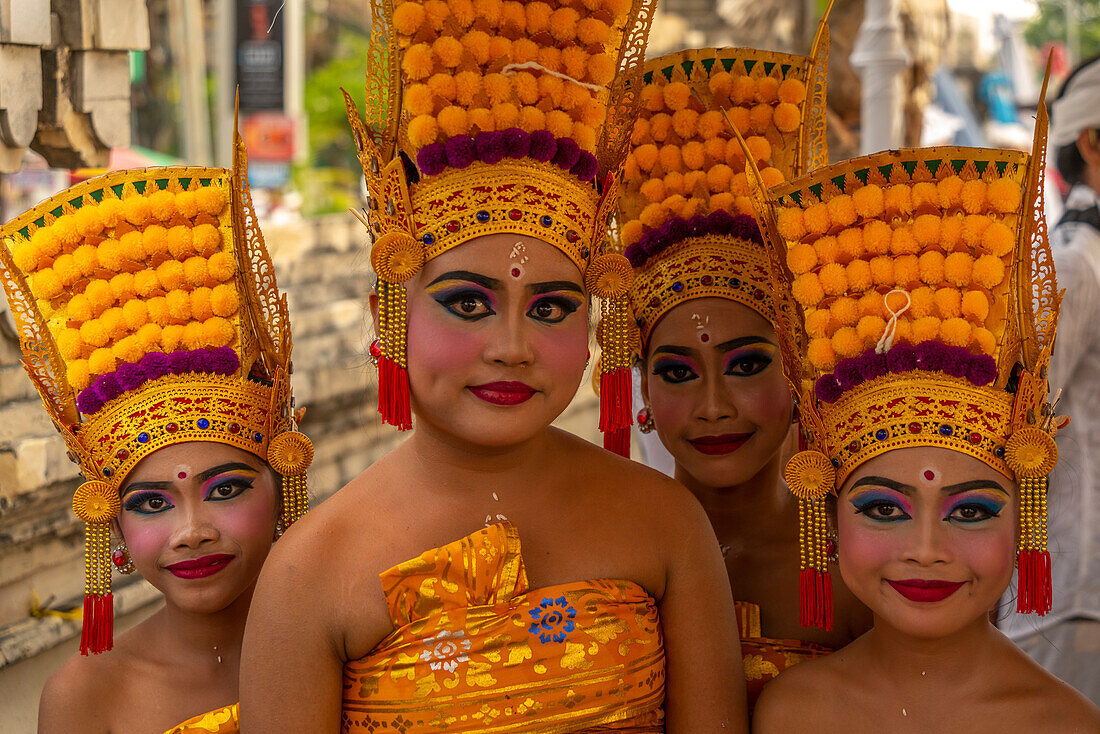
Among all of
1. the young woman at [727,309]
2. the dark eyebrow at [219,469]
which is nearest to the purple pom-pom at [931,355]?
the young woman at [727,309]

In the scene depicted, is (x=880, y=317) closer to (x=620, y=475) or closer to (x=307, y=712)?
(x=620, y=475)

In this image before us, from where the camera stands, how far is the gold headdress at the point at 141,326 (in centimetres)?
219

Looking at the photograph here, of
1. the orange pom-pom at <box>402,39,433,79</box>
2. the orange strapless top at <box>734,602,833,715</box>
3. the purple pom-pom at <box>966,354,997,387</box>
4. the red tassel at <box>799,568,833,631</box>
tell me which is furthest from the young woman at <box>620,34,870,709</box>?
the orange pom-pom at <box>402,39,433,79</box>

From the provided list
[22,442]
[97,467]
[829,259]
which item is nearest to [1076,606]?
[829,259]

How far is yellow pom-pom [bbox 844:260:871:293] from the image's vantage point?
6.50 ft

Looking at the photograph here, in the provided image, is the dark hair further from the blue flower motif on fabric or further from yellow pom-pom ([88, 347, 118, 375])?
yellow pom-pom ([88, 347, 118, 375])

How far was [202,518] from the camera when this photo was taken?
2154mm

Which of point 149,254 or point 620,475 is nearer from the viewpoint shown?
point 620,475

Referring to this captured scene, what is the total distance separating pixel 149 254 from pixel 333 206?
31.6 ft

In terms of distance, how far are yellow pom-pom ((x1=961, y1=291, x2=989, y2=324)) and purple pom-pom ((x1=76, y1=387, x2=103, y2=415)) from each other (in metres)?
1.73

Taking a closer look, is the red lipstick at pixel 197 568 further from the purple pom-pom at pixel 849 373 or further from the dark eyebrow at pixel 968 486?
the dark eyebrow at pixel 968 486

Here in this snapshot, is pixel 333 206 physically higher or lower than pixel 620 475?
lower

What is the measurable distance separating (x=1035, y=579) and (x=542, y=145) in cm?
118

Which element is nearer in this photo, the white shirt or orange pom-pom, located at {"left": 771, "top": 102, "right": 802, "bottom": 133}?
orange pom-pom, located at {"left": 771, "top": 102, "right": 802, "bottom": 133}
